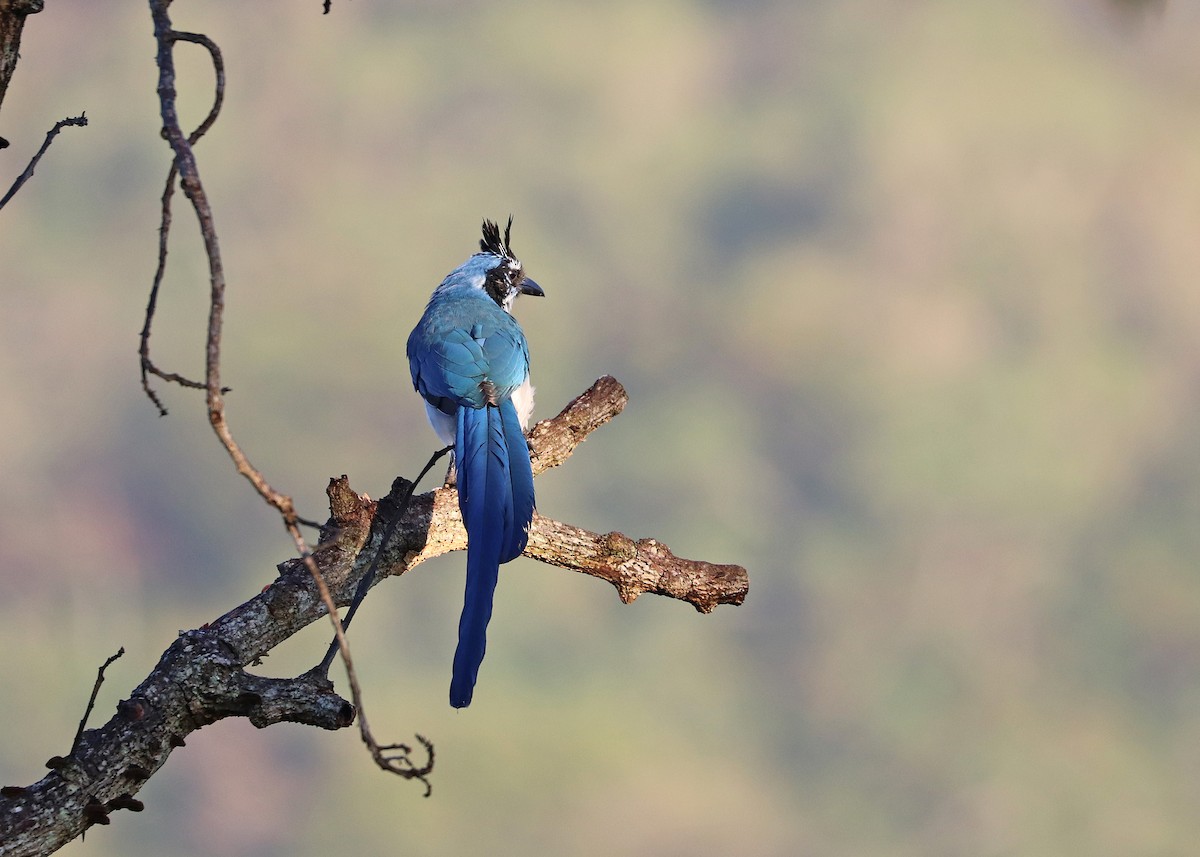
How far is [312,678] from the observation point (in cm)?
294

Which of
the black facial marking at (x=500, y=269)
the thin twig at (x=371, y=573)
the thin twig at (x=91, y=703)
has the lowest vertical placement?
the thin twig at (x=91, y=703)

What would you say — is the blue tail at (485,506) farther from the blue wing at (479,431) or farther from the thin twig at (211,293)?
the thin twig at (211,293)

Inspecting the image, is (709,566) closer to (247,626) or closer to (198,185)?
(247,626)

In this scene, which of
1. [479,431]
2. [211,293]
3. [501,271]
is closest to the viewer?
[211,293]

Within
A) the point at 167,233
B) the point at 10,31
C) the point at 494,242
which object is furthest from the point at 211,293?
the point at 494,242

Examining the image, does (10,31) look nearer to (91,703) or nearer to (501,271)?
(91,703)

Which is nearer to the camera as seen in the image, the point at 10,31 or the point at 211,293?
the point at 211,293

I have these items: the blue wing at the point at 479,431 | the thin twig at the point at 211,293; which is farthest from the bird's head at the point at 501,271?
the thin twig at the point at 211,293

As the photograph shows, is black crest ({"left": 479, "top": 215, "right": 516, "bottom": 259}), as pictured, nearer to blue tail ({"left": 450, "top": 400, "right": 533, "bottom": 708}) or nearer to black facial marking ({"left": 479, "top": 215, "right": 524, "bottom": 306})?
black facial marking ({"left": 479, "top": 215, "right": 524, "bottom": 306})

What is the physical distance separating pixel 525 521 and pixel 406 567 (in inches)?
16.3

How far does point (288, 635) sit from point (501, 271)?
2478 mm

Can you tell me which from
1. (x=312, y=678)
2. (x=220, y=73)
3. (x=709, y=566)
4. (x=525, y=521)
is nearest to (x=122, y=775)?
(x=312, y=678)

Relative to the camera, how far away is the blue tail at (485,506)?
10.5ft

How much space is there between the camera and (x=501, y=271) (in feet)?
18.1
